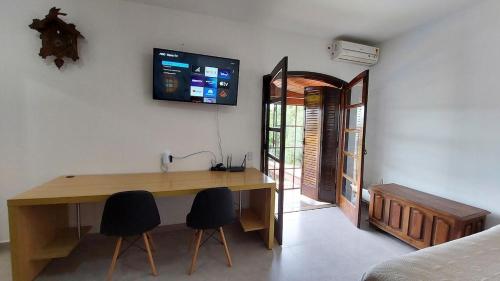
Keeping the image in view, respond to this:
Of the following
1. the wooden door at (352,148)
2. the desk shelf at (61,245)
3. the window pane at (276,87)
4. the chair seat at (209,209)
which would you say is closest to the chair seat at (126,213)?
the chair seat at (209,209)

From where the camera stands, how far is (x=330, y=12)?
2535 millimetres

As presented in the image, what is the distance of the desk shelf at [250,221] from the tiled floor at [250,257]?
209mm

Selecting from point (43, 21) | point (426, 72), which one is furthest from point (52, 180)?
point (426, 72)

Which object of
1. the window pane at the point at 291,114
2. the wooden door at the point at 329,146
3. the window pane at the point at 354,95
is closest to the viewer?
the window pane at the point at 354,95

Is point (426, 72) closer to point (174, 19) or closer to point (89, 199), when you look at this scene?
point (174, 19)

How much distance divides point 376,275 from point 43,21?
346 cm

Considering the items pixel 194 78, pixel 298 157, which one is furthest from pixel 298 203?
pixel 194 78

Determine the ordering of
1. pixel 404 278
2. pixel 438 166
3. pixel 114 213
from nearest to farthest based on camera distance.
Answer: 1. pixel 404 278
2. pixel 114 213
3. pixel 438 166

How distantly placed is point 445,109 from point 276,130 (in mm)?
2092

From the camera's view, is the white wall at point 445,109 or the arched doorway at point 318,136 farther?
the arched doorway at point 318,136

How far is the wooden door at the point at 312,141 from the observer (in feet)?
13.2

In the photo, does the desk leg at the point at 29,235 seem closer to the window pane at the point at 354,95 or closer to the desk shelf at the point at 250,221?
the desk shelf at the point at 250,221

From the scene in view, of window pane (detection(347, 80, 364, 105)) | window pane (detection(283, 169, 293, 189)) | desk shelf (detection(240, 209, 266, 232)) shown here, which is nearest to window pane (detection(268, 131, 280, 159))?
desk shelf (detection(240, 209, 266, 232))

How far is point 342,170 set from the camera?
141 inches
